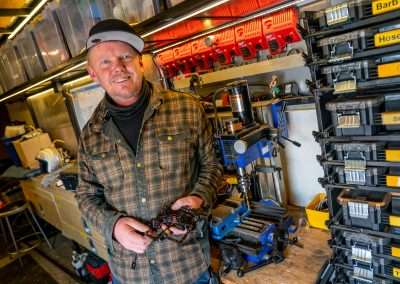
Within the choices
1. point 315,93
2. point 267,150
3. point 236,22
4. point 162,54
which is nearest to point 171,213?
point 315,93

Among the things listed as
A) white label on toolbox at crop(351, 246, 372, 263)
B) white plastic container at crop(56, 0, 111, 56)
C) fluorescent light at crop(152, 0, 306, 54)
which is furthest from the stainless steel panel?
white label on toolbox at crop(351, 246, 372, 263)

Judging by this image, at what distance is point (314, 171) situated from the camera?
5.83 feet

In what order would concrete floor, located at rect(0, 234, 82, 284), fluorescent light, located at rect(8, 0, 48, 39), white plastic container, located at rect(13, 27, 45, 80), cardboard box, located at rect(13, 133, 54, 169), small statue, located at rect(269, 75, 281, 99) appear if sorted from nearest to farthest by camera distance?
small statue, located at rect(269, 75, 281, 99) → fluorescent light, located at rect(8, 0, 48, 39) → white plastic container, located at rect(13, 27, 45, 80) → concrete floor, located at rect(0, 234, 82, 284) → cardboard box, located at rect(13, 133, 54, 169)

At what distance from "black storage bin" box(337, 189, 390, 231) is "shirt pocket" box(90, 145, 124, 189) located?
90 cm

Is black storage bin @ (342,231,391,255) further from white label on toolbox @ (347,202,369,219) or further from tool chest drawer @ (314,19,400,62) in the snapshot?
tool chest drawer @ (314,19,400,62)

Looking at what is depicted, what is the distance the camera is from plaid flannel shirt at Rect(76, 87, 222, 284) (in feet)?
3.80

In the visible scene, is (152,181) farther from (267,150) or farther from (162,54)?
(162,54)

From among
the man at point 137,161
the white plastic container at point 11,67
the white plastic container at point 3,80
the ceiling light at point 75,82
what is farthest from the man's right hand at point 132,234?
the white plastic container at point 3,80

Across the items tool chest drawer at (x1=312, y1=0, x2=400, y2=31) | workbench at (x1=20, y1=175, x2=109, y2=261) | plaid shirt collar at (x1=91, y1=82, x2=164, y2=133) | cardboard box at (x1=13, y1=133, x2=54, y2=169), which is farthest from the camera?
cardboard box at (x1=13, y1=133, x2=54, y2=169)

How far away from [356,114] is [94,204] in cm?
110

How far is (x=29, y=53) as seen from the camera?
2.92 meters

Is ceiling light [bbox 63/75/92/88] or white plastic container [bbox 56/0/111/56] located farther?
ceiling light [bbox 63/75/92/88]

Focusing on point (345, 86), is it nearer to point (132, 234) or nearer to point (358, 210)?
point (358, 210)

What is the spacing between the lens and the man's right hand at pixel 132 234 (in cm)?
102
